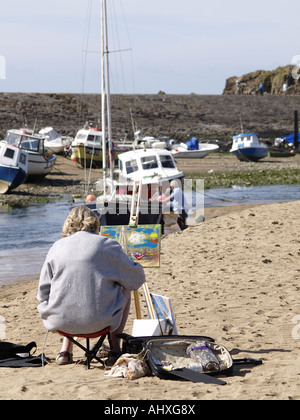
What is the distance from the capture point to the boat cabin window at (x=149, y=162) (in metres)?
23.0

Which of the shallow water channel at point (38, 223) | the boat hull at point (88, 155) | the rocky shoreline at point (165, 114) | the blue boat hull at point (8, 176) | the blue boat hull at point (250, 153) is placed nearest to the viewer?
the shallow water channel at point (38, 223)

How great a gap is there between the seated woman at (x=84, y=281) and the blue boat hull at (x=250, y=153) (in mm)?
39023

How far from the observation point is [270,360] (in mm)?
5824

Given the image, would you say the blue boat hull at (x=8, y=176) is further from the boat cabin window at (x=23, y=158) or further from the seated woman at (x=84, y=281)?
the seated woman at (x=84, y=281)

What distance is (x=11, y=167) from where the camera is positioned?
89.8 ft

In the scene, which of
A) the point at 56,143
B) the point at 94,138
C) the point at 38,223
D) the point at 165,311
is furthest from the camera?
the point at 56,143

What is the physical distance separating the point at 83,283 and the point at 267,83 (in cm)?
8299

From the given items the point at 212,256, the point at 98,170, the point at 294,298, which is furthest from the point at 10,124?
the point at 294,298

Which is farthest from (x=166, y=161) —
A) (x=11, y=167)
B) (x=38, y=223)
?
(x=11, y=167)

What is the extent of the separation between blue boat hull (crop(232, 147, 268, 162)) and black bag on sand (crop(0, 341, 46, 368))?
3857cm

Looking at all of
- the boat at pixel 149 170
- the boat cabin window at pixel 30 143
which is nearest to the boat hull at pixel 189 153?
the boat cabin window at pixel 30 143

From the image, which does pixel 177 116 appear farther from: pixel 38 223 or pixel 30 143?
pixel 38 223
